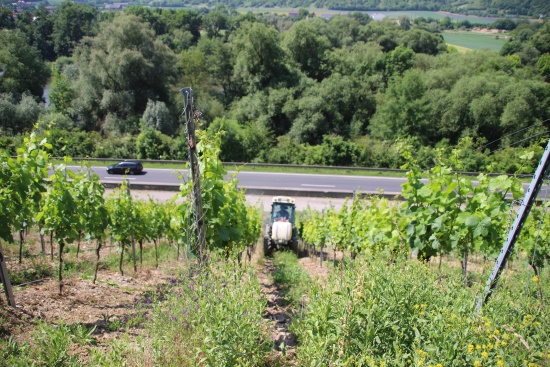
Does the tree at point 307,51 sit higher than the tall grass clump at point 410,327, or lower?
higher

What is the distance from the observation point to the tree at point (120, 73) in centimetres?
3606

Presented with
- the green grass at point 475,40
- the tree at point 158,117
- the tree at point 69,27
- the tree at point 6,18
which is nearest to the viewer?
the tree at point 158,117

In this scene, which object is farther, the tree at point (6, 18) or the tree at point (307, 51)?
the tree at point (6, 18)

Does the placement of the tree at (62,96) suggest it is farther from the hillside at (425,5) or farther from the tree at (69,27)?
the hillside at (425,5)

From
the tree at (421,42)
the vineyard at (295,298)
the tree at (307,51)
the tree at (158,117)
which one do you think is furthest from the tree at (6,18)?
the vineyard at (295,298)

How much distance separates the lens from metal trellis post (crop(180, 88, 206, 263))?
19.2ft

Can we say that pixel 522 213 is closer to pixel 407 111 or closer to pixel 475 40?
pixel 407 111

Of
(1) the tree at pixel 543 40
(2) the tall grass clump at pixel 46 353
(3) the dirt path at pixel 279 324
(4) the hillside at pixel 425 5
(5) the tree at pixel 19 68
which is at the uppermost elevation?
(4) the hillside at pixel 425 5

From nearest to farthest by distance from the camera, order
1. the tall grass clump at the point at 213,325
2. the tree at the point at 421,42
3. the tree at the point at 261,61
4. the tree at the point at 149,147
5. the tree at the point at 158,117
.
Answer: the tall grass clump at the point at 213,325 → the tree at the point at 149,147 → the tree at the point at 158,117 → the tree at the point at 261,61 → the tree at the point at 421,42

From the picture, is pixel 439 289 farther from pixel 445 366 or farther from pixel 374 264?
pixel 445 366

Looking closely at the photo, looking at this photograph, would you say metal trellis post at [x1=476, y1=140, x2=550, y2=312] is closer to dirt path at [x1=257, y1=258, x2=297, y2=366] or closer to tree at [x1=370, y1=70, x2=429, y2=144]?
dirt path at [x1=257, y1=258, x2=297, y2=366]

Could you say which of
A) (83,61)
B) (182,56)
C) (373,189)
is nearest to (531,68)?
(373,189)

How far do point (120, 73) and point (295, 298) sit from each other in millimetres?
33680

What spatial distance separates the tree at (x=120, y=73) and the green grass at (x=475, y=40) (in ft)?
134
